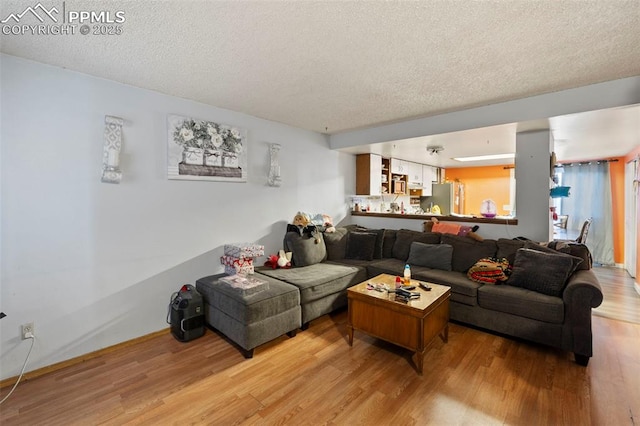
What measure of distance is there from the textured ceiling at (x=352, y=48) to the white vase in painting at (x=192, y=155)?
1.77ft

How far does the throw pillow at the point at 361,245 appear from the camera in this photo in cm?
401

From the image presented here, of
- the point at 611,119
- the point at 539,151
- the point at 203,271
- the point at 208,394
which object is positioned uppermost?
the point at 611,119

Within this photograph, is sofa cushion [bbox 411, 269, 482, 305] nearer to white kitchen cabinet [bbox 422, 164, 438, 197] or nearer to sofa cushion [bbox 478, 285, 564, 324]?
sofa cushion [bbox 478, 285, 564, 324]

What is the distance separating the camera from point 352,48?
Answer: 197 cm

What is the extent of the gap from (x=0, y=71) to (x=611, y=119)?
5424mm

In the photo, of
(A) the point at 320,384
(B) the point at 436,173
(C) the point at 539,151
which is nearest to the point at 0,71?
(A) the point at 320,384

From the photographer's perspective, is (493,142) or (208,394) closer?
(208,394)

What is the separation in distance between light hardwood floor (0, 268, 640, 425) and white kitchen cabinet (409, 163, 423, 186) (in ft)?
13.4

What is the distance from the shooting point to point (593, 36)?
1.83 meters

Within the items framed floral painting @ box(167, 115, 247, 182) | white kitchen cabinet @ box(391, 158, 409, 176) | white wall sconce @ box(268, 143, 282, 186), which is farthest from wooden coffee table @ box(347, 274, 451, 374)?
white kitchen cabinet @ box(391, 158, 409, 176)

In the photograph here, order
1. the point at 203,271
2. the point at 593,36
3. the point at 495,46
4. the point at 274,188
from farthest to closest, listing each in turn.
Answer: the point at 274,188 < the point at 203,271 < the point at 495,46 < the point at 593,36

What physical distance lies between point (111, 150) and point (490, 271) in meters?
3.83

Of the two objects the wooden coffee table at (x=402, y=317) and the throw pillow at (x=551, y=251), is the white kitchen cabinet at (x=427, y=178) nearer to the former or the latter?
the throw pillow at (x=551, y=251)

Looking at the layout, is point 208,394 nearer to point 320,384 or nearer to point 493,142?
point 320,384
